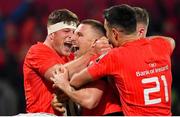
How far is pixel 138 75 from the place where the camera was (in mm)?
4129

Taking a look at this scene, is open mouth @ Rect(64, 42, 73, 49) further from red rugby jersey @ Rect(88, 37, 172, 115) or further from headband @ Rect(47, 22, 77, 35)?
red rugby jersey @ Rect(88, 37, 172, 115)

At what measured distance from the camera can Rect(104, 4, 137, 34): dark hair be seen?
418 centimetres

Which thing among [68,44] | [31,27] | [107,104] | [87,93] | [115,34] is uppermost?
[115,34]

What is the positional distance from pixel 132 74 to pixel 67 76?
1.58 feet

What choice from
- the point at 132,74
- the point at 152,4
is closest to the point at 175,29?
the point at 152,4

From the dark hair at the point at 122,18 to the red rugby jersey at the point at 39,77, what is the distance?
637 millimetres

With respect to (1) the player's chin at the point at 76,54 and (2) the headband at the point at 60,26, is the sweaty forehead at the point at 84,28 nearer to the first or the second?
(1) the player's chin at the point at 76,54

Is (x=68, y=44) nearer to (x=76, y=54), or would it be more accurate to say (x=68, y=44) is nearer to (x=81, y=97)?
(x=76, y=54)

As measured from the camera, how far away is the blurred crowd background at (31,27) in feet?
26.6

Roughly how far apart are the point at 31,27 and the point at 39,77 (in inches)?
150

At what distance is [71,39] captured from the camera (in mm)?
4793

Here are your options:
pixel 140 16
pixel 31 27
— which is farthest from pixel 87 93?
pixel 31 27

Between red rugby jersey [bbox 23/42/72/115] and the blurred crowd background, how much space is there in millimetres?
3328

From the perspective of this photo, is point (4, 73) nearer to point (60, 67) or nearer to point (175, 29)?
point (175, 29)
